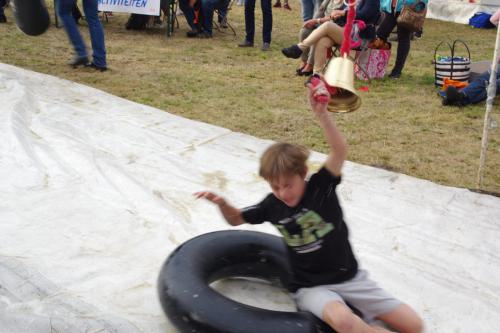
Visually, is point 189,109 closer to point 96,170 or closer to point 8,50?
point 96,170

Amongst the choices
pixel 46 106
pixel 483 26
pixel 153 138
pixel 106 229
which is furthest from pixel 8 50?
pixel 483 26

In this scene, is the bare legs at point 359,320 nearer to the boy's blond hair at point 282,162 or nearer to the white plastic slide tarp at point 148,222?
the white plastic slide tarp at point 148,222

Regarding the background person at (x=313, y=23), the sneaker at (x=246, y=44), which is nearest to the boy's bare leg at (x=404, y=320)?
the background person at (x=313, y=23)

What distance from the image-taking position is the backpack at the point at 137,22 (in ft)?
29.1

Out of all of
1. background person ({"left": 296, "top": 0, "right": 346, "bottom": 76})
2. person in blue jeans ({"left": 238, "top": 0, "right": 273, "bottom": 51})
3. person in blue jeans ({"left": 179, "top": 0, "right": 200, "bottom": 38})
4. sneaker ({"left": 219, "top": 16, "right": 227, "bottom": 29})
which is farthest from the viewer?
sneaker ({"left": 219, "top": 16, "right": 227, "bottom": 29})

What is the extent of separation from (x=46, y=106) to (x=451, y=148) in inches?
126

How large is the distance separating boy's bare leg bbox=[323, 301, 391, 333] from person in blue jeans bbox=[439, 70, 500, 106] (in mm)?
3988

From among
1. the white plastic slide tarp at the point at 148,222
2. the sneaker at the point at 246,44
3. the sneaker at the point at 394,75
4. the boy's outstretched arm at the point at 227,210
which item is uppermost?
the boy's outstretched arm at the point at 227,210

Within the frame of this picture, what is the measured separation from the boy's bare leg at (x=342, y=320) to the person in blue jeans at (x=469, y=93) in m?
3.99

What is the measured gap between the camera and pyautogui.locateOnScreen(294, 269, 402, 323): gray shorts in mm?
1948

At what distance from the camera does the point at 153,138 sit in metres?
3.97

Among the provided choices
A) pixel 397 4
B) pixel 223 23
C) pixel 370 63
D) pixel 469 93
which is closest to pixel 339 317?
pixel 469 93

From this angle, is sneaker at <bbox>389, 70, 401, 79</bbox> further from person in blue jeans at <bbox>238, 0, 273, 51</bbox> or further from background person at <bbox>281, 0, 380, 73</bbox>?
person in blue jeans at <bbox>238, 0, 273, 51</bbox>

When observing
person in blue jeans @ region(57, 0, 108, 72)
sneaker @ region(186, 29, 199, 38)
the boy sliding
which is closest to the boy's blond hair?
the boy sliding
